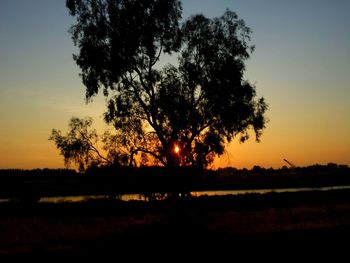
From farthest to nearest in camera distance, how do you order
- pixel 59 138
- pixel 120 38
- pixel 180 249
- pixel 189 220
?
pixel 59 138
pixel 120 38
pixel 189 220
pixel 180 249

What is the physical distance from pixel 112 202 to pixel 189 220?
12967mm

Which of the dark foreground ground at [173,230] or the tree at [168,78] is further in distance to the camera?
the tree at [168,78]

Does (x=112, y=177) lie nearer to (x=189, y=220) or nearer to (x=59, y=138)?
(x=59, y=138)

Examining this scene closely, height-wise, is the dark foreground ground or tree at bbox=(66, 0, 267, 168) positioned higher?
tree at bbox=(66, 0, 267, 168)

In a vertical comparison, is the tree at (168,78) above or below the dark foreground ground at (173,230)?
above

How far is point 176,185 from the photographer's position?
107ft

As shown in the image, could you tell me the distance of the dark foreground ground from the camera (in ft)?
43.0

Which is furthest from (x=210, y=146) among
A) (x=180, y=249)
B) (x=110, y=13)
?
(x=180, y=249)

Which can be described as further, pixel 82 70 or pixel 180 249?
pixel 82 70

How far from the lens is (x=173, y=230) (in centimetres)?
2108

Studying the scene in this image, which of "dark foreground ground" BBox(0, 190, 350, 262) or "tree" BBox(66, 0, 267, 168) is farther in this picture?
"tree" BBox(66, 0, 267, 168)

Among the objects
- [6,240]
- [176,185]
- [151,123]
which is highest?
[151,123]

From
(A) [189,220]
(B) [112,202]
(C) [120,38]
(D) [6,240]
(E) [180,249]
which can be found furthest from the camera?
(B) [112,202]

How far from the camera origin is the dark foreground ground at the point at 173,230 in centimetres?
1309
